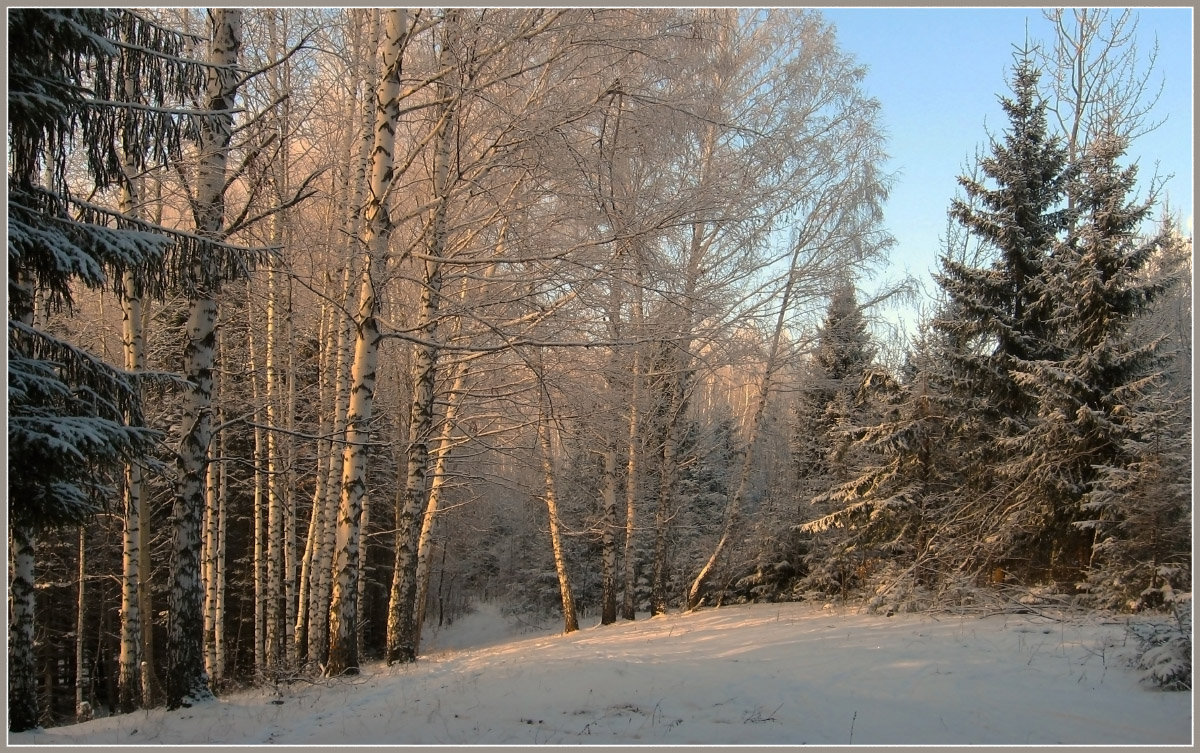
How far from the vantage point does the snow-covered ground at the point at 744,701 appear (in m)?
5.10

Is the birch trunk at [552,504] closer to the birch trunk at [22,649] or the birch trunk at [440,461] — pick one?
the birch trunk at [440,461]

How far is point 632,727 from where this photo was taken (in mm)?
5195

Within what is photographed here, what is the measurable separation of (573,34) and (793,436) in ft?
45.1

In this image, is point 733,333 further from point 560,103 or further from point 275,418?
point 275,418

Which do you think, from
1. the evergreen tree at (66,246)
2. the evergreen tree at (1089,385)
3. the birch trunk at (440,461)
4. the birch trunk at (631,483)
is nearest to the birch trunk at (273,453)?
the birch trunk at (440,461)

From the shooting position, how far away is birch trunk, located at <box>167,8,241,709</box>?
6.33m

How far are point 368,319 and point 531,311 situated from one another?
5.43ft

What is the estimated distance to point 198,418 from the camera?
6.53m

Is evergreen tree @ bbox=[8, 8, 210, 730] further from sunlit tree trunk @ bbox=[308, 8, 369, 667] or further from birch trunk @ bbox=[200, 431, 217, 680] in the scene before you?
birch trunk @ bbox=[200, 431, 217, 680]

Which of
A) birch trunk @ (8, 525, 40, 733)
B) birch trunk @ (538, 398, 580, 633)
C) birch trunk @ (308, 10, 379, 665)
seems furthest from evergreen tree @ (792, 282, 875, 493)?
birch trunk @ (8, 525, 40, 733)

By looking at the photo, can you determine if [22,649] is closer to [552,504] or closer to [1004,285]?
[552,504]

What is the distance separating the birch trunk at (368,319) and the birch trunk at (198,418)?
4.22ft

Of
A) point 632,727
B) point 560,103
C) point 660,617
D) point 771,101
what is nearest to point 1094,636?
point 632,727

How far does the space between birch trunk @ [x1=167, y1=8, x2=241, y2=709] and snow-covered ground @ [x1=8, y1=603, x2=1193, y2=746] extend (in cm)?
42
